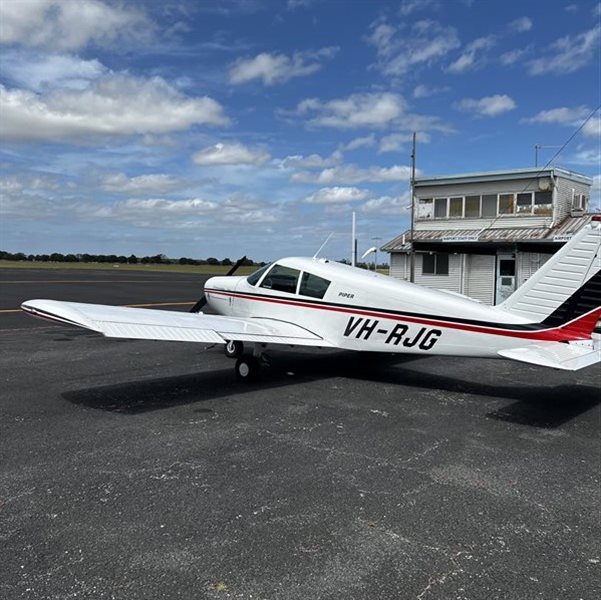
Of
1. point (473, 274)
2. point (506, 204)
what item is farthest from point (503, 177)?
point (473, 274)

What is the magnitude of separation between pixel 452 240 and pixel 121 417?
61.5ft

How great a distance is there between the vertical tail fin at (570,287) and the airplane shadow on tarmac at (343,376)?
4.29 ft

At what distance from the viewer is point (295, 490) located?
4.58 meters

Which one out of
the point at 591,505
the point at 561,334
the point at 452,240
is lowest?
the point at 591,505

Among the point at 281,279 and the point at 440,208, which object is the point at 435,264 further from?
the point at 281,279

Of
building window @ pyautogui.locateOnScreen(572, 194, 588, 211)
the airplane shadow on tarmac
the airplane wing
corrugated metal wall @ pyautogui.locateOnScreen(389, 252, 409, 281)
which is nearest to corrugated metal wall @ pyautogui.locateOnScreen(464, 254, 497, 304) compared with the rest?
corrugated metal wall @ pyautogui.locateOnScreen(389, 252, 409, 281)

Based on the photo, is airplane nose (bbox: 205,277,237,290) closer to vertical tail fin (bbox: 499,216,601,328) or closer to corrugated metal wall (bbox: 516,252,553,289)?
vertical tail fin (bbox: 499,216,601,328)

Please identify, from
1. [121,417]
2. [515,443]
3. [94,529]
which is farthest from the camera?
[121,417]

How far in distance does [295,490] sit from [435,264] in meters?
23.9

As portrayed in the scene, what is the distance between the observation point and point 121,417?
21.5ft

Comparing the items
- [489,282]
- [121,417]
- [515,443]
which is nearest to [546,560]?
[515,443]

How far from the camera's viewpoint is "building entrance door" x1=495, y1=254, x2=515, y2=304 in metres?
24.9

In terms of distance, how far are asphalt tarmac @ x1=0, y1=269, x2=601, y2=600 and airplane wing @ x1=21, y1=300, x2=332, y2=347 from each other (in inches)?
32.3

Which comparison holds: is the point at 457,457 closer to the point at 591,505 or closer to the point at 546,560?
the point at 591,505
